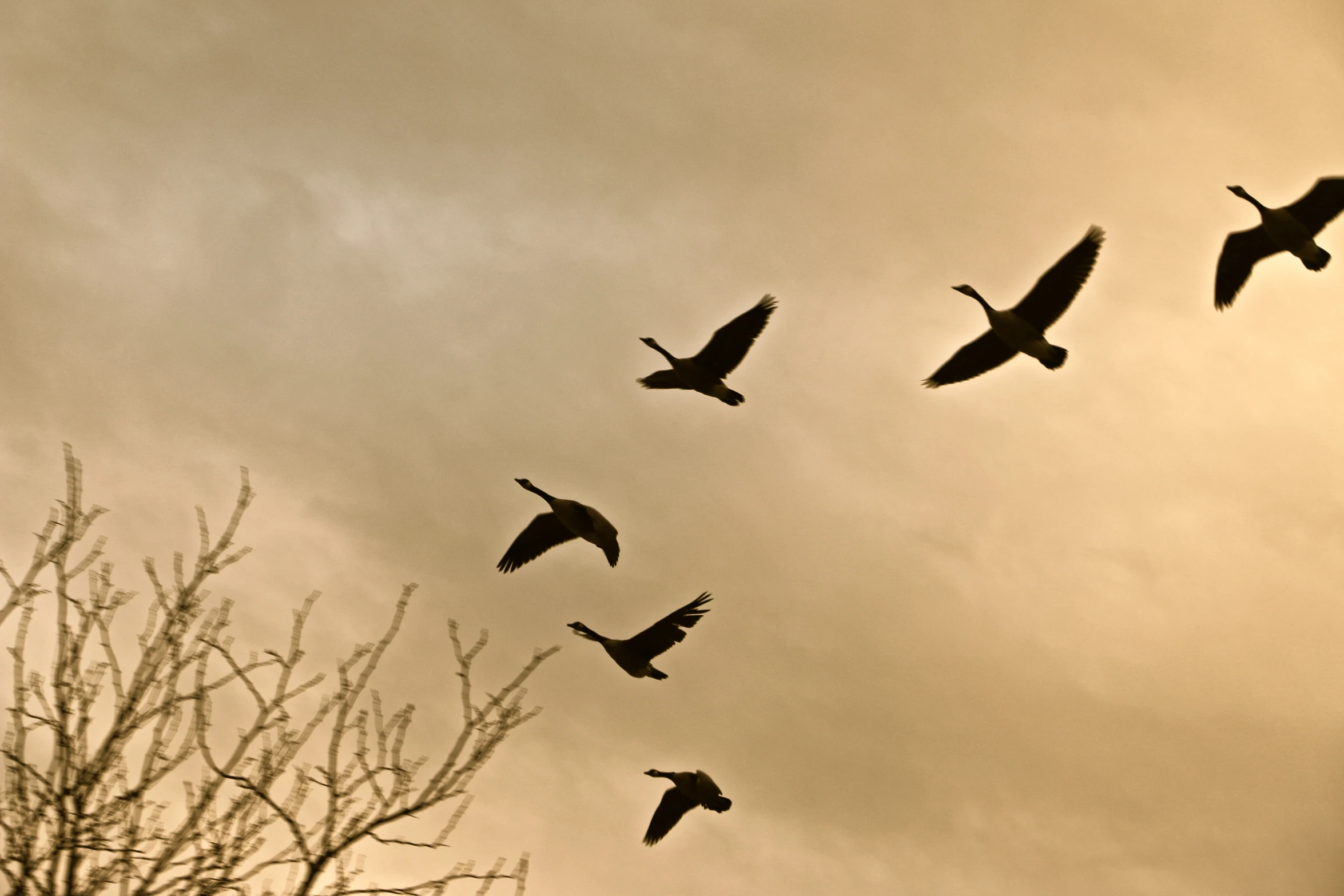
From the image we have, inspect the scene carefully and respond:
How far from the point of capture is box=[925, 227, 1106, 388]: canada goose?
14.2 meters

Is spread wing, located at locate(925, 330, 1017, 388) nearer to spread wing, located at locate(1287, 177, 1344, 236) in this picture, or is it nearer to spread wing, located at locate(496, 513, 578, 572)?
spread wing, located at locate(1287, 177, 1344, 236)

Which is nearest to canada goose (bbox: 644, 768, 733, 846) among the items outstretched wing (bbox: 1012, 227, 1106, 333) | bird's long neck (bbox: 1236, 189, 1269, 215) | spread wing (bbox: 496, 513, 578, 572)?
spread wing (bbox: 496, 513, 578, 572)

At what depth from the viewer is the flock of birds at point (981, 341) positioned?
544 inches

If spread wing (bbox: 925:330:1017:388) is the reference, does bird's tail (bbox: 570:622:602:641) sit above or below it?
below

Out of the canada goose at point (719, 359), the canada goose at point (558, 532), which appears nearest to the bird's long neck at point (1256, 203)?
the canada goose at point (719, 359)

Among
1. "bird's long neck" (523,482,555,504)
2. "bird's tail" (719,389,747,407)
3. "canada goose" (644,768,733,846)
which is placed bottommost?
"canada goose" (644,768,733,846)

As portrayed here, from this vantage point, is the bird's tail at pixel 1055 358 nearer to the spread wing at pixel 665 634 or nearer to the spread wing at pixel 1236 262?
the spread wing at pixel 1236 262

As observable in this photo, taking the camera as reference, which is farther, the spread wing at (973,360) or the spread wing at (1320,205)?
the spread wing at (973,360)

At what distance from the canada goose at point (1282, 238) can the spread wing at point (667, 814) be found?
35.6 ft

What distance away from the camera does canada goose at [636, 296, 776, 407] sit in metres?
15.5

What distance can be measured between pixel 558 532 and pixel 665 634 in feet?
11.4

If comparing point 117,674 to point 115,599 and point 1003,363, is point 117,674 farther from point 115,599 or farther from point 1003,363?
point 1003,363

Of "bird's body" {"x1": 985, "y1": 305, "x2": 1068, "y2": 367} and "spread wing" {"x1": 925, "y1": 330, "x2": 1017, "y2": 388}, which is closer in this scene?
"bird's body" {"x1": 985, "y1": 305, "x2": 1068, "y2": 367}

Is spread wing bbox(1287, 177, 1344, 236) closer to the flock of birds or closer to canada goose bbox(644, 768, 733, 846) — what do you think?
the flock of birds
